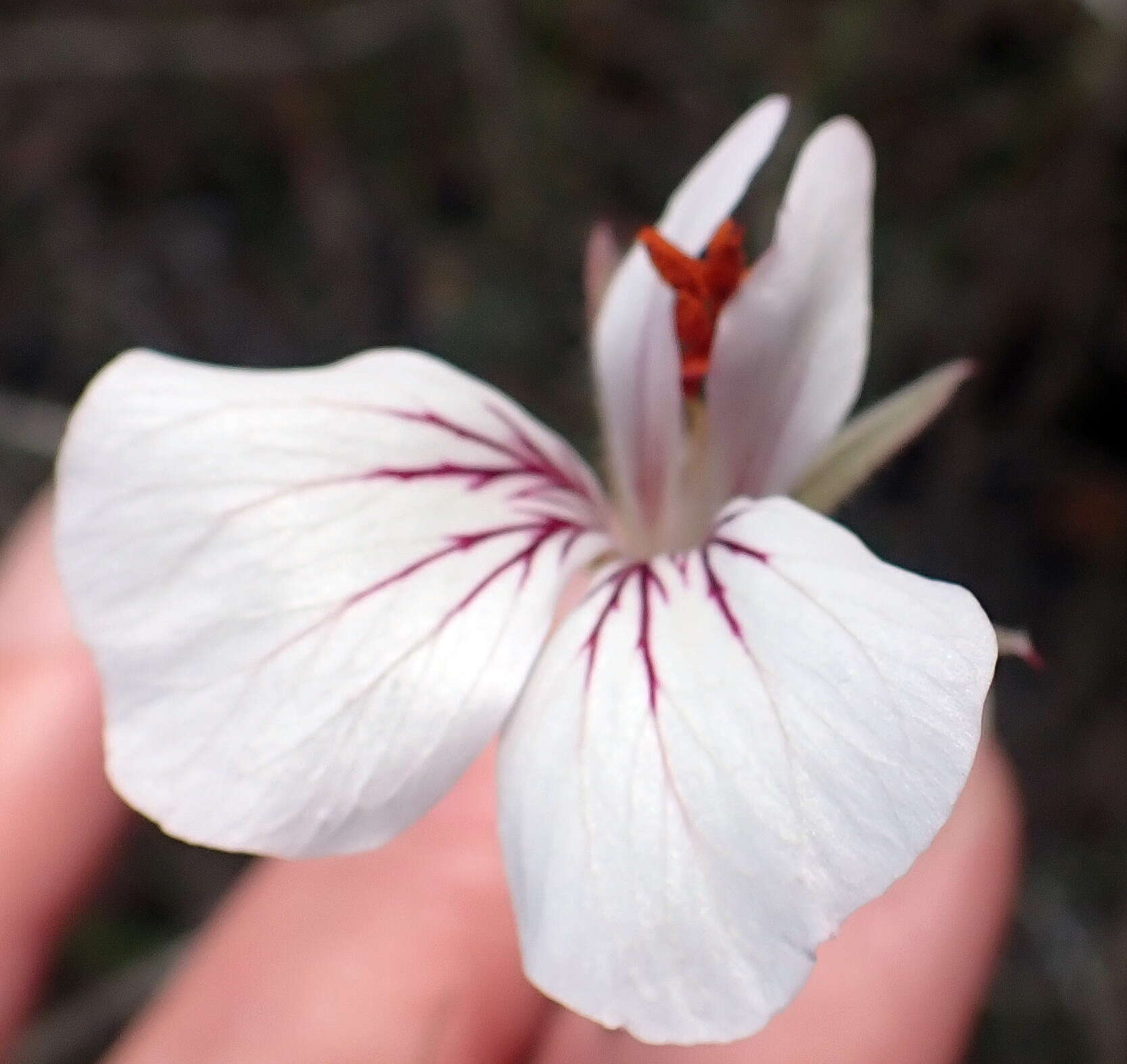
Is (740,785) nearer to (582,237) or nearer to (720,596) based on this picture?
(720,596)

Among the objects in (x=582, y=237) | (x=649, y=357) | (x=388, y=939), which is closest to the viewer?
(x=649, y=357)

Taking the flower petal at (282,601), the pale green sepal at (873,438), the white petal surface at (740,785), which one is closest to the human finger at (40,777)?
the flower petal at (282,601)

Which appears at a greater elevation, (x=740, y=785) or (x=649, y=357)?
(x=649, y=357)

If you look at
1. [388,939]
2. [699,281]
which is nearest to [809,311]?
[699,281]

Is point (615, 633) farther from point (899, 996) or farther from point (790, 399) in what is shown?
point (899, 996)

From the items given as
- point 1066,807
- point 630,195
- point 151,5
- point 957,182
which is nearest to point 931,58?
point 957,182

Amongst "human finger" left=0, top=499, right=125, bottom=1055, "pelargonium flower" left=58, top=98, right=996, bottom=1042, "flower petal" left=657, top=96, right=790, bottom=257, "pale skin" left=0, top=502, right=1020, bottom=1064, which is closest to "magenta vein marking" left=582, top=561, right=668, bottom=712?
"pelargonium flower" left=58, top=98, right=996, bottom=1042
